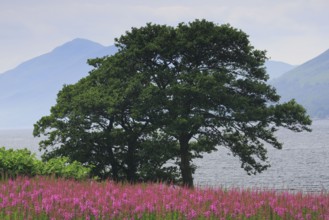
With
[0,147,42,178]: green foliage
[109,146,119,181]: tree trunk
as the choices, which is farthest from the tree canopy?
[0,147,42,178]: green foliage

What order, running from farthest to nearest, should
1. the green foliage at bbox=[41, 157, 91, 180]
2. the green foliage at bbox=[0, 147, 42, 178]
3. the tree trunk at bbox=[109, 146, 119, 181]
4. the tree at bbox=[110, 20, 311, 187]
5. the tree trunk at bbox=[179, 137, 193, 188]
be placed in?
the tree trunk at bbox=[109, 146, 119, 181]
the tree trunk at bbox=[179, 137, 193, 188]
the tree at bbox=[110, 20, 311, 187]
the green foliage at bbox=[41, 157, 91, 180]
the green foliage at bbox=[0, 147, 42, 178]

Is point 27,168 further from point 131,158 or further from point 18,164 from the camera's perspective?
point 131,158

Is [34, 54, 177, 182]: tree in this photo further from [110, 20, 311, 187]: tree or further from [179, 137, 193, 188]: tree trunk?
[110, 20, 311, 187]: tree

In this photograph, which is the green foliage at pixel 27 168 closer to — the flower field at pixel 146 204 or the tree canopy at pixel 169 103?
the flower field at pixel 146 204

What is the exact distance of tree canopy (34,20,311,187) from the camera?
30750mm

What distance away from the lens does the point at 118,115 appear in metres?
34.1

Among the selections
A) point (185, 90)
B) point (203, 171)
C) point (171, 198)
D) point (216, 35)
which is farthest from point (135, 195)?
point (203, 171)

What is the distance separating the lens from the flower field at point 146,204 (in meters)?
9.61

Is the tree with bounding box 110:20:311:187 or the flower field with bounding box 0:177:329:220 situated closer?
the flower field with bounding box 0:177:329:220

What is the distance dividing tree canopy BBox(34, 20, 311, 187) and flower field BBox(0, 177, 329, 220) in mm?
17507

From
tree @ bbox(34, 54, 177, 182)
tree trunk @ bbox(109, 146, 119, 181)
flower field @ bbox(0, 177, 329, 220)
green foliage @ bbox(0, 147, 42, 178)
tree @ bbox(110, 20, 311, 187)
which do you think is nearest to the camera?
flower field @ bbox(0, 177, 329, 220)

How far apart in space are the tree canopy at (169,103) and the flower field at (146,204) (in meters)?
17.5

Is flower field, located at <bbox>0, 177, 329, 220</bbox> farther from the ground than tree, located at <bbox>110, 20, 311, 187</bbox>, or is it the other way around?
tree, located at <bbox>110, 20, 311, 187</bbox>

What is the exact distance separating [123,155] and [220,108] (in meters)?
8.58
